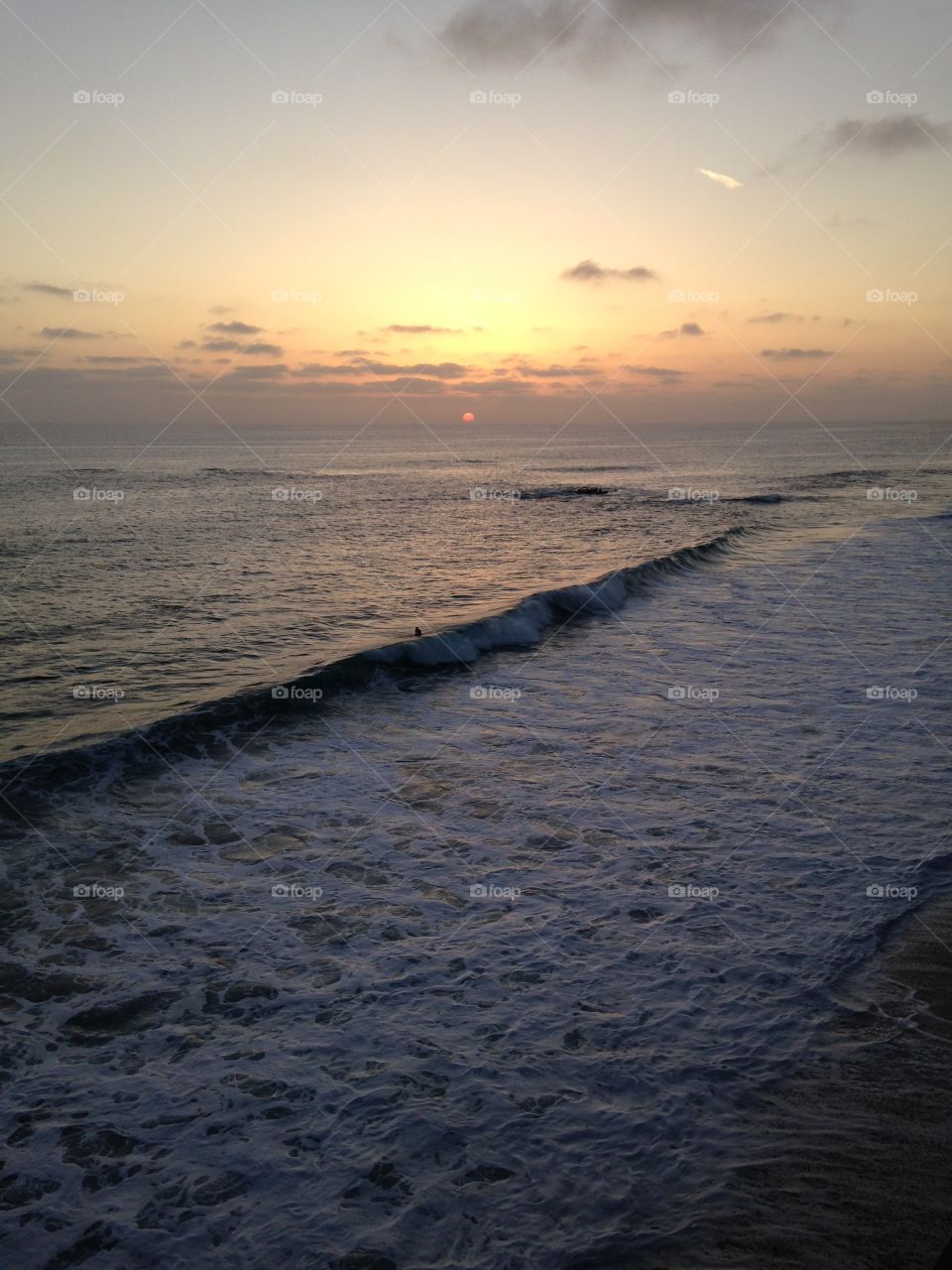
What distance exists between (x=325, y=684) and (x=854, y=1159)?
11640 mm

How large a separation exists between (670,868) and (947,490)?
58233 millimetres

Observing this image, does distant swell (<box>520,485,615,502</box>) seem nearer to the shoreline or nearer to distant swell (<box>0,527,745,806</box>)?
distant swell (<box>0,527,745,806</box>)

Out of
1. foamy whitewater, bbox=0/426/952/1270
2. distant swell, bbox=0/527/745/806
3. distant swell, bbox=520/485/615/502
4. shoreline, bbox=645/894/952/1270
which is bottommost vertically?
shoreline, bbox=645/894/952/1270

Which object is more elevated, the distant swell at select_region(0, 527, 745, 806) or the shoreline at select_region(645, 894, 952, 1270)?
the distant swell at select_region(0, 527, 745, 806)

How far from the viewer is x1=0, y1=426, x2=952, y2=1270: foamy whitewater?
4.55m

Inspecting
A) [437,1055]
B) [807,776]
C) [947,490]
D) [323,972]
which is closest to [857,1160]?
[437,1055]

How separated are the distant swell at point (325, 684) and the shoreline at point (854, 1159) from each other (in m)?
9.13

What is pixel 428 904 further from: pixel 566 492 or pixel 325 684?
pixel 566 492

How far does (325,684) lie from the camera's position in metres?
14.9

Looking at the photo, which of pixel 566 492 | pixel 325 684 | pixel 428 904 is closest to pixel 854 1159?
pixel 428 904

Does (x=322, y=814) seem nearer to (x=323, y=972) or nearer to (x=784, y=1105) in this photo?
(x=323, y=972)

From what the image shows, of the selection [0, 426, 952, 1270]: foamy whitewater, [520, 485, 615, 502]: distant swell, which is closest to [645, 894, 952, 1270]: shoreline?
[0, 426, 952, 1270]: foamy whitewater

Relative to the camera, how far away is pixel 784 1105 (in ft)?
16.5

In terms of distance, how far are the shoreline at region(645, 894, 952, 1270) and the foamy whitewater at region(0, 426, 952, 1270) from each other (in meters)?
0.17
